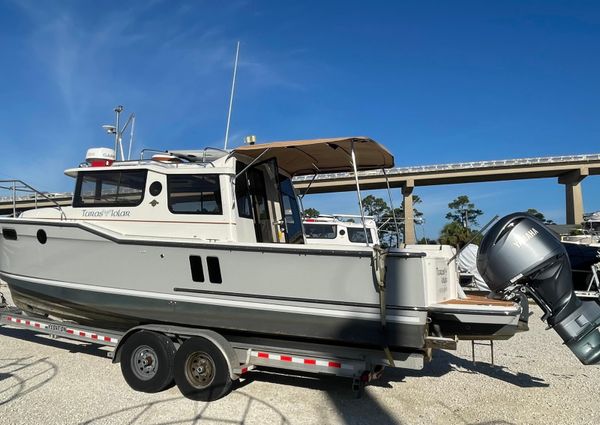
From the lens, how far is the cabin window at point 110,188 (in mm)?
5996

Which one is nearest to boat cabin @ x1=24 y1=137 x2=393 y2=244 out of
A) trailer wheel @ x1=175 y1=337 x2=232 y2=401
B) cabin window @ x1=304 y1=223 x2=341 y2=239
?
trailer wheel @ x1=175 y1=337 x2=232 y2=401

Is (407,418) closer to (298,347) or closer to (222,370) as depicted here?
(298,347)

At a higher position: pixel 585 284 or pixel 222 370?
pixel 222 370

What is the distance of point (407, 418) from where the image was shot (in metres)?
4.59

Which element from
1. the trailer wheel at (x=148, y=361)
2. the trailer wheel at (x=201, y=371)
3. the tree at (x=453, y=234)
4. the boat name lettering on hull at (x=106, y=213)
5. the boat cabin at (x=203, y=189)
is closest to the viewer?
the trailer wheel at (x=201, y=371)

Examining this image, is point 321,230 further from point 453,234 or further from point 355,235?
point 453,234

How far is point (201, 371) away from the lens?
514 cm

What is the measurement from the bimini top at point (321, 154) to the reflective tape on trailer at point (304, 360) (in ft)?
7.19

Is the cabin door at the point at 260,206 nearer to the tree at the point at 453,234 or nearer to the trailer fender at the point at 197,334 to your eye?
the trailer fender at the point at 197,334

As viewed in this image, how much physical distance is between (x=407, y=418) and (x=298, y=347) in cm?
127

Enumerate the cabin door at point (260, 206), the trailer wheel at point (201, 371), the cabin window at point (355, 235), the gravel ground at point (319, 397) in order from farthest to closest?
the cabin window at point (355, 235) < the cabin door at point (260, 206) < the trailer wheel at point (201, 371) < the gravel ground at point (319, 397)

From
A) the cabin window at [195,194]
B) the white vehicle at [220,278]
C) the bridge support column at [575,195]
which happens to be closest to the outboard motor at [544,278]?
the white vehicle at [220,278]

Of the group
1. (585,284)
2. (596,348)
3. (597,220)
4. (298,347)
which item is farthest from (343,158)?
(597,220)

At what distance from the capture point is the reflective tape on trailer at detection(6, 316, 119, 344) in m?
5.89
